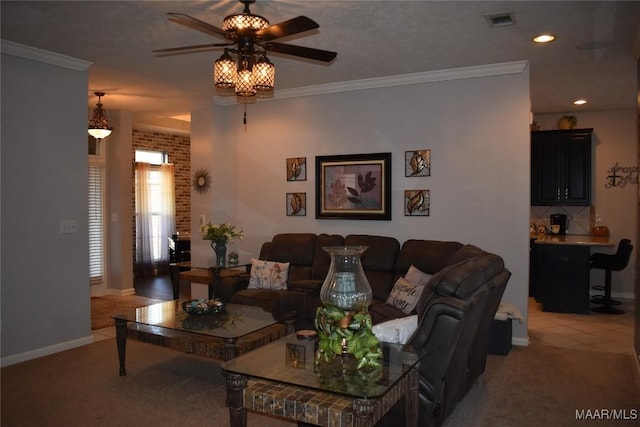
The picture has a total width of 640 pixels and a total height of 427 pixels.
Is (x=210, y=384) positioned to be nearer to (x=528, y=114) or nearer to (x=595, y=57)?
(x=528, y=114)

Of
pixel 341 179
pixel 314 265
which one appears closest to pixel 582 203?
pixel 341 179

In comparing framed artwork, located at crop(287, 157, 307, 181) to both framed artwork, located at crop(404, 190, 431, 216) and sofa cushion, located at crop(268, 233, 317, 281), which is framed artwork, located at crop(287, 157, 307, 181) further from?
framed artwork, located at crop(404, 190, 431, 216)

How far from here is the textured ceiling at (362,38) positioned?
3.39 metres

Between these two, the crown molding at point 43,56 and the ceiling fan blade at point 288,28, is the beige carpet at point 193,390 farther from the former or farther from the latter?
the crown molding at point 43,56

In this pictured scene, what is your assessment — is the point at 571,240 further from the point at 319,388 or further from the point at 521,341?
the point at 319,388

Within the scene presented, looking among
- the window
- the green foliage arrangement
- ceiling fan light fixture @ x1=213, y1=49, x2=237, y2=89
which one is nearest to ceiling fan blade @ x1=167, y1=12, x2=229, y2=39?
ceiling fan light fixture @ x1=213, y1=49, x2=237, y2=89

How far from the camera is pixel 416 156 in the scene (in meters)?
5.18

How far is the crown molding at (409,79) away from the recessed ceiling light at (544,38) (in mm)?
582

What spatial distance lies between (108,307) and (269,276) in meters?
2.57

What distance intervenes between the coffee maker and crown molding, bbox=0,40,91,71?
639 cm

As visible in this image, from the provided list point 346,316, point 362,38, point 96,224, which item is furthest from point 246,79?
point 96,224

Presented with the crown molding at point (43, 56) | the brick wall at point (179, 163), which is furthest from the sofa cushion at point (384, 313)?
the brick wall at point (179, 163)

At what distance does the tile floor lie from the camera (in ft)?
15.8

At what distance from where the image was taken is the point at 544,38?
12.9ft
